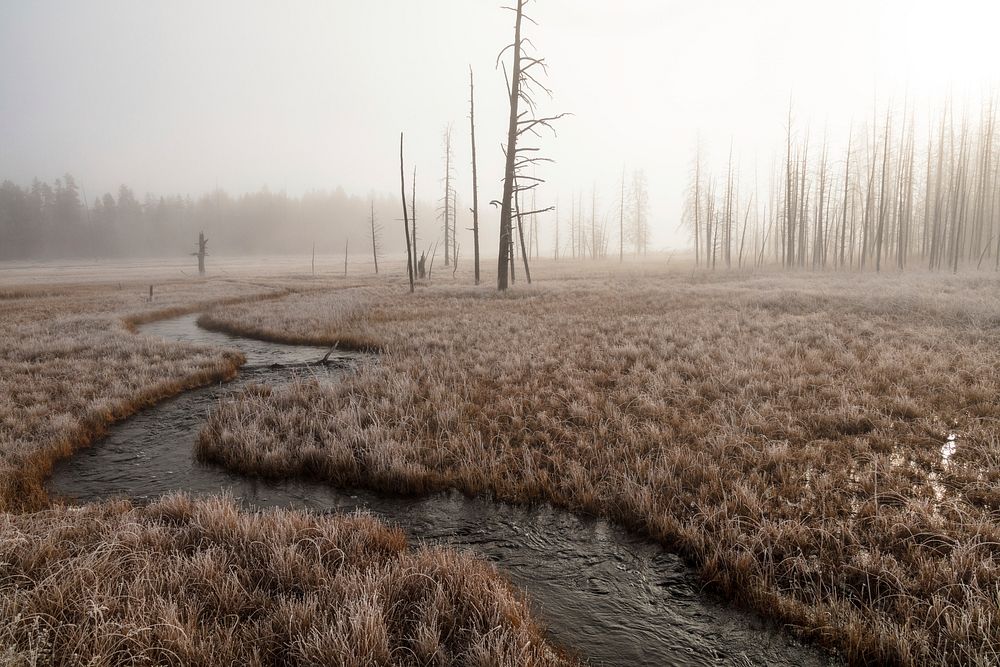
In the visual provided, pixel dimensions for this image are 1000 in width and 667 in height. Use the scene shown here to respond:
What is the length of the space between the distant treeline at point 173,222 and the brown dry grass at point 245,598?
79732 mm

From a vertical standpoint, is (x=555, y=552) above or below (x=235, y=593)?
below

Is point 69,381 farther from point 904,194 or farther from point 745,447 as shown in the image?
point 904,194

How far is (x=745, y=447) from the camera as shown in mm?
4777

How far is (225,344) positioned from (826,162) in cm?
5453

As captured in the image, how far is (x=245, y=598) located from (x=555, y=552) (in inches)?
87.2

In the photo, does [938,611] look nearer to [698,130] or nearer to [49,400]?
[49,400]

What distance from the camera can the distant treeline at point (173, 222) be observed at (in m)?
87.8

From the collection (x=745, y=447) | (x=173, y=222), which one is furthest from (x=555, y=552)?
(x=173, y=222)

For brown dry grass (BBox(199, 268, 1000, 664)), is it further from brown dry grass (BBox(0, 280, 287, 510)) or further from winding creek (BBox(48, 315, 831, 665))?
brown dry grass (BBox(0, 280, 287, 510))

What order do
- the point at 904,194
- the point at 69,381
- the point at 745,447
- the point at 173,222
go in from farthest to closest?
the point at 173,222, the point at 904,194, the point at 69,381, the point at 745,447

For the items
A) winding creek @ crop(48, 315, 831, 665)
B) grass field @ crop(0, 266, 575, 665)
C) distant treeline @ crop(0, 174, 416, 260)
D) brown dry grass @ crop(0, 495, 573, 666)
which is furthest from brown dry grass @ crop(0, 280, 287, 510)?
distant treeline @ crop(0, 174, 416, 260)

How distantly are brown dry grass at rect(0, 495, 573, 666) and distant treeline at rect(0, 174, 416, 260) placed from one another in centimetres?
7973

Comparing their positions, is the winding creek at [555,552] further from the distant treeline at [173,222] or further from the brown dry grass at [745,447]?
the distant treeline at [173,222]

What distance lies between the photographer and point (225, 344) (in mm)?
12977
